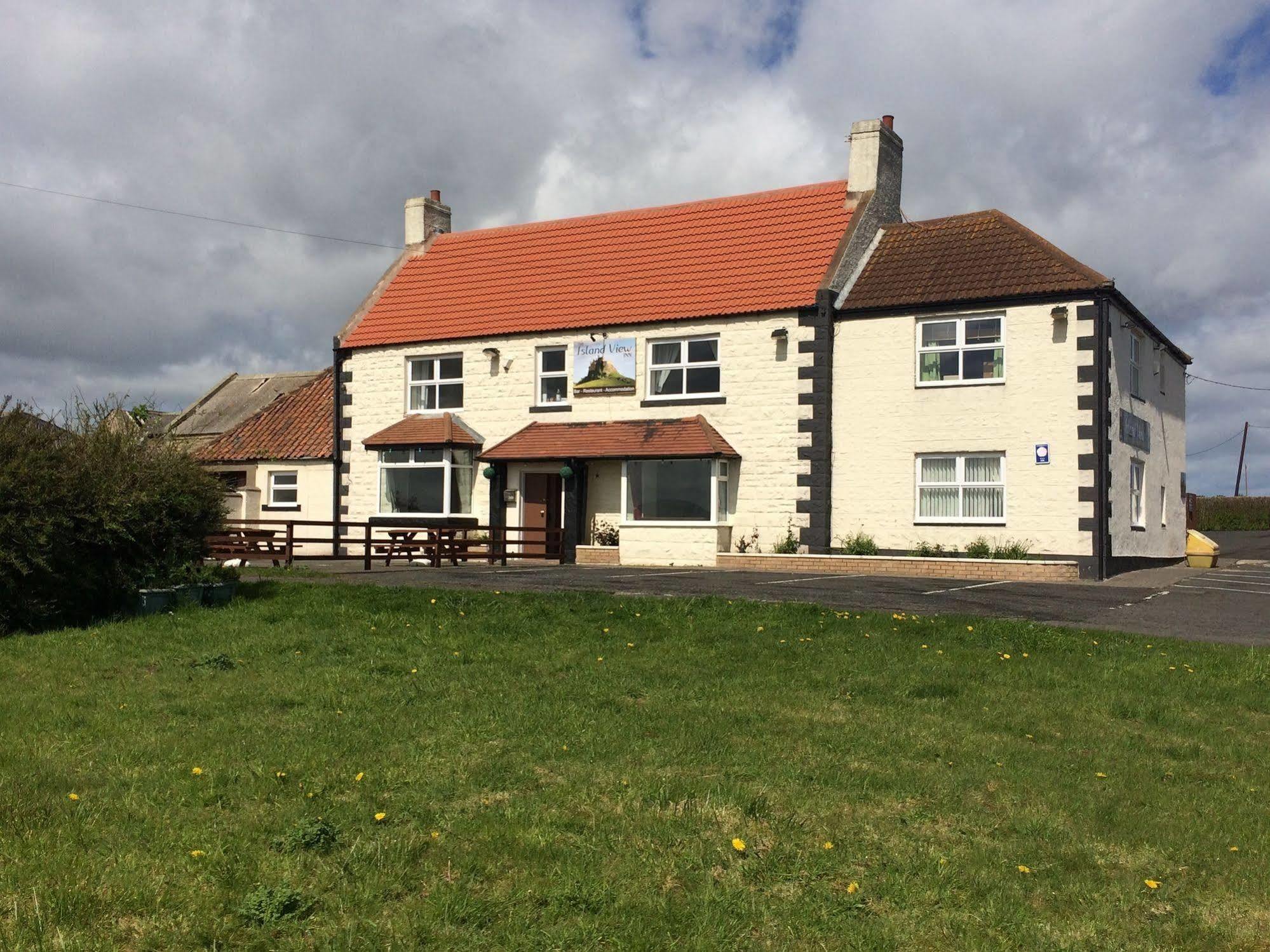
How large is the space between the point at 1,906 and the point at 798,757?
466cm

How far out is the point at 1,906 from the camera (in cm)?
527

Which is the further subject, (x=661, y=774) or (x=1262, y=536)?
(x=1262, y=536)

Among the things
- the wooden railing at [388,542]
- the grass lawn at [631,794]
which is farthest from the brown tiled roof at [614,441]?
the grass lawn at [631,794]

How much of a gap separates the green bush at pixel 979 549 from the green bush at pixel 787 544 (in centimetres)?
364

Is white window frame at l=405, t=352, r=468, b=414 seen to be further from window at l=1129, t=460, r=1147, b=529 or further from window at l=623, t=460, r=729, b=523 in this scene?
window at l=1129, t=460, r=1147, b=529

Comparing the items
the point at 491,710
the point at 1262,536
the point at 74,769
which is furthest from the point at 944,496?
the point at 1262,536

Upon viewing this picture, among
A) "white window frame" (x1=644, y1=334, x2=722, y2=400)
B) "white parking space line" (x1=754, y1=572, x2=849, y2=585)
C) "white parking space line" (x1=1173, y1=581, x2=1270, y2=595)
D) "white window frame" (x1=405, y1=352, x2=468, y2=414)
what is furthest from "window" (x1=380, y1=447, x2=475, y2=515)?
"white parking space line" (x1=1173, y1=581, x2=1270, y2=595)

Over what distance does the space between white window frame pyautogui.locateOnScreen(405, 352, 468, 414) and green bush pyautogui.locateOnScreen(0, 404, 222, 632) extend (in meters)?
15.4

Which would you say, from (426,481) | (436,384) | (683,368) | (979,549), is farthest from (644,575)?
(436,384)

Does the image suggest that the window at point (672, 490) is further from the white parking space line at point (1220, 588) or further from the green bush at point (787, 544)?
the white parking space line at point (1220, 588)

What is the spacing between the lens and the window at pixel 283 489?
33594 mm

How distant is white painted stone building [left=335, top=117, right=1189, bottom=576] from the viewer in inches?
974

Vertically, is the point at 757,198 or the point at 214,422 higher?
the point at 757,198

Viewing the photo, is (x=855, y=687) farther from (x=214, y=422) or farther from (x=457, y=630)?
(x=214, y=422)
